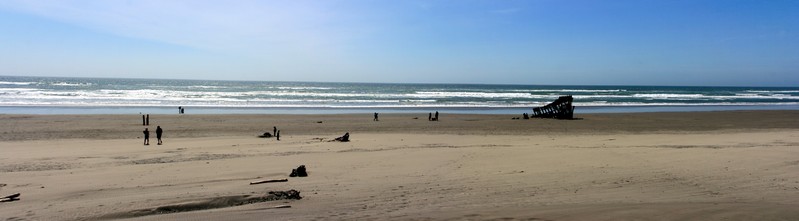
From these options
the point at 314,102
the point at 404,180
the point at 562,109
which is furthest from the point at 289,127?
the point at 314,102

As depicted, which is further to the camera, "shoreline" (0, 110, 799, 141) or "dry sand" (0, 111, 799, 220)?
"shoreline" (0, 110, 799, 141)

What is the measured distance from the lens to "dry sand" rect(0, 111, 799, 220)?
7.09 metres

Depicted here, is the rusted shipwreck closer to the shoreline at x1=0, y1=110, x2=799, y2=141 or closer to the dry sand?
the shoreline at x1=0, y1=110, x2=799, y2=141

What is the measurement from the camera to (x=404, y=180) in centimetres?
991

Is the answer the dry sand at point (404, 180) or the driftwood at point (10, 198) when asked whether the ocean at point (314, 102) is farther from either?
the driftwood at point (10, 198)

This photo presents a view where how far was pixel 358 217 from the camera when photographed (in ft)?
22.1

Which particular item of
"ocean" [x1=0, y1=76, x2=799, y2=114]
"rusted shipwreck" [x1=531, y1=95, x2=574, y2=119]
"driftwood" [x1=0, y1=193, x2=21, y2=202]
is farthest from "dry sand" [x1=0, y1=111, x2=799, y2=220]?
"ocean" [x1=0, y1=76, x2=799, y2=114]

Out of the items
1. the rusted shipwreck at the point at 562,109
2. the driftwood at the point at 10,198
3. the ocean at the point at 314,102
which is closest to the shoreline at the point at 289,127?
the rusted shipwreck at the point at 562,109

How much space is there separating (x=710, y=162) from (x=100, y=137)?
68.9 feet

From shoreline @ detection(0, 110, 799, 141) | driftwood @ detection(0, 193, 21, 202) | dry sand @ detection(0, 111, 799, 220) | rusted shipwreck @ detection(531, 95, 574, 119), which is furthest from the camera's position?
rusted shipwreck @ detection(531, 95, 574, 119)

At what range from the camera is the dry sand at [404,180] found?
7.09 m

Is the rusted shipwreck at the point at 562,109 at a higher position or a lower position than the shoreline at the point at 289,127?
higher

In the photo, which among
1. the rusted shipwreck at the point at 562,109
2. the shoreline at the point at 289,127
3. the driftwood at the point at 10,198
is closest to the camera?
the driftwood at the point at 10,198

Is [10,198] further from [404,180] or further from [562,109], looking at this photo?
[562,109]
